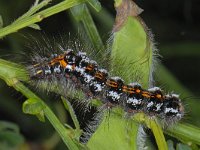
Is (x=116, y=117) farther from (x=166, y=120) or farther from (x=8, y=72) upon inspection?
(x=8, y=72)

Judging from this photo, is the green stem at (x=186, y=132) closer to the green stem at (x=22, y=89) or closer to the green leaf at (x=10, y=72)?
the green stem at (x=22, y=89)

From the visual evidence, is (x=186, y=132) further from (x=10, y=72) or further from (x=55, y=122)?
(x=10, y=72)

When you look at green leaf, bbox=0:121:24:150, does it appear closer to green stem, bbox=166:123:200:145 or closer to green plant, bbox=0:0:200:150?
green plant, bbox=0:0:200:150

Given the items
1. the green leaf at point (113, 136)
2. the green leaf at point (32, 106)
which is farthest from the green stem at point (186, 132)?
the green leaf at point (32, 106)

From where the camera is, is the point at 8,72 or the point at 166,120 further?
the point at 166,120

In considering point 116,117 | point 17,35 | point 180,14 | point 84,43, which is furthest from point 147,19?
point 116,117

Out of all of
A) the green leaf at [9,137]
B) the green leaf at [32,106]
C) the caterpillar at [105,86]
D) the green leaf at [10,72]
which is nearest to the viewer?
the green leaf at [32,106]
